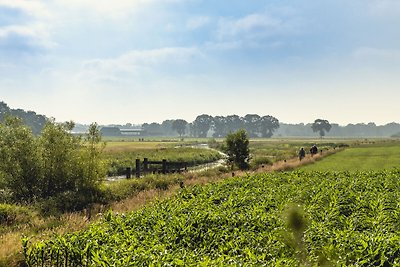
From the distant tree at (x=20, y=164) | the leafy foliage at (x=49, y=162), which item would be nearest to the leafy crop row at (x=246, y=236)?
the leafy foliage at (x=49, y=162)

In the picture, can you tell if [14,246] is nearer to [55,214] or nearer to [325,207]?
[55,214]

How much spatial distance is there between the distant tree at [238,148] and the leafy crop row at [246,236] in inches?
995

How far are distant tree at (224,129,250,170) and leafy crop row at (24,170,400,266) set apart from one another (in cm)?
2528

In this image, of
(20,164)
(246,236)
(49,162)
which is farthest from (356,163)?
(20,164)

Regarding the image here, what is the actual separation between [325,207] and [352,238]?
4.22 m

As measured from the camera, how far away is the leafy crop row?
8.15m

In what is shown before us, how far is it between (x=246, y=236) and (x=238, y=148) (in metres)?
31.0

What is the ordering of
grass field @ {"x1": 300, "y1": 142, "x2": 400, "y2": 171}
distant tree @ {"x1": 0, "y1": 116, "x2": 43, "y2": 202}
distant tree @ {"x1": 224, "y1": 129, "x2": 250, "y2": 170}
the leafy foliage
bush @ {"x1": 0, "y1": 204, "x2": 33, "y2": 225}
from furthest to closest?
distant tree @ {"x1": 224, "y1": 129, "x2": 250, "y2": 170}
grass field @ {"x1": 300, "y1": 142, "x2": 400, "y2": 171}
the leafy foliage
distant tree @ {"x1": 0, "y1": 116, "x2": 43, "y2": 202}
bush @ {"x1": 0, "y1": 204, "x2": 33, "y2": 225}

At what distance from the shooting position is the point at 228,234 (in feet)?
35.7

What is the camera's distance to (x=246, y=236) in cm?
1038

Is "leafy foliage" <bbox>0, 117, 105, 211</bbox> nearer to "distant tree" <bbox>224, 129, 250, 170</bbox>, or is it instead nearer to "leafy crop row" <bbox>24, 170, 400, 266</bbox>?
"leafy crop row" <bbox>24, 170, 400, 266</bbox>

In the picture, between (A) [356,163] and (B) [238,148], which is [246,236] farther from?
(A) [356,163]

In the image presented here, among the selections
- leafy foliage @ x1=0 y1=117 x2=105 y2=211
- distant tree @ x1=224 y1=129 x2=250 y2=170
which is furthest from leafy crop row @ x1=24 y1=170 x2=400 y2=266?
distant tree @ x1=224 y1=129 x2=250 y2=170

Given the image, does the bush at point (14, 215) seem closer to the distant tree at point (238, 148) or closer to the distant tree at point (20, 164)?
the distant tree at point (20, 164)
